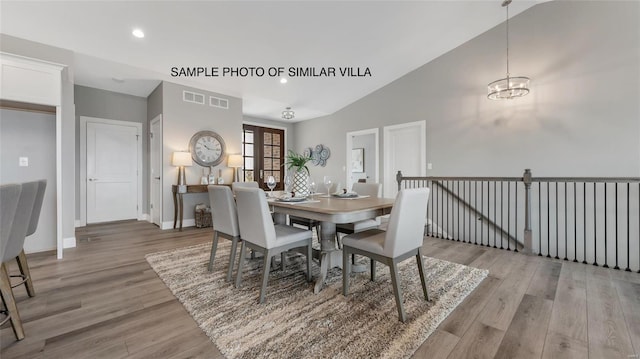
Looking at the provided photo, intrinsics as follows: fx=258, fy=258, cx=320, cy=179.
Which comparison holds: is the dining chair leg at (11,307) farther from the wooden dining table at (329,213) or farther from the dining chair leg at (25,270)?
the wooden dining table at (329,213)

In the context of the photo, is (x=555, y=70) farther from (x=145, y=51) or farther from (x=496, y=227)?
(x=145, y=51)

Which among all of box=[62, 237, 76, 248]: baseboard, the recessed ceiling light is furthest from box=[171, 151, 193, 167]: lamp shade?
the recessed ceiling light

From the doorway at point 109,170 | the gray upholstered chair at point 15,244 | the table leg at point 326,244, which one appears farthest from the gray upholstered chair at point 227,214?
the doorway at point 109,170

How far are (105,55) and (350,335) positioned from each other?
178 inches

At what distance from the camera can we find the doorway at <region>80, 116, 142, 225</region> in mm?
4795

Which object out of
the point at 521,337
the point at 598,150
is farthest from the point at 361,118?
the point at 521,337

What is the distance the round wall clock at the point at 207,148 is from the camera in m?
4.81

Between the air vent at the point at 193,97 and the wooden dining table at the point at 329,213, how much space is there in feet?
11.4

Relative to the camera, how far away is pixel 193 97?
4.79 meters

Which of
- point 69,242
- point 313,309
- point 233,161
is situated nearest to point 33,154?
point 69,242

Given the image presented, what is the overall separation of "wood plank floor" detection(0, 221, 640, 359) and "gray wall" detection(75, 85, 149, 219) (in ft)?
8.48

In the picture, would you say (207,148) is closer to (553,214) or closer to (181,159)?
(181,159)

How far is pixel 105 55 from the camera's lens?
3.52 meters

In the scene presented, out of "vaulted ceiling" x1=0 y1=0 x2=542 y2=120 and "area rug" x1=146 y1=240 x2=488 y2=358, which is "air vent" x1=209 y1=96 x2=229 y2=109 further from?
"area rug" x1=146 y1=240 x2=488 y2=358
